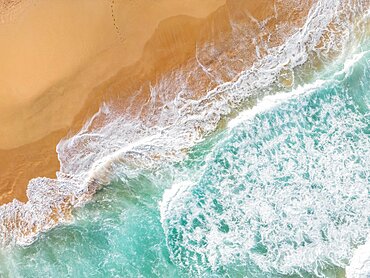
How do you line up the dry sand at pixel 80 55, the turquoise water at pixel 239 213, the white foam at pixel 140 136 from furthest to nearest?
the turquoise water at pixel 239 213 → the white foam at pixel 140 136 → the dry sand at pixel 80 55

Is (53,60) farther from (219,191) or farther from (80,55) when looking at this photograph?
(219,191)

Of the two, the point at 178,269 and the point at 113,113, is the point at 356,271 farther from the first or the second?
the point at 113,113

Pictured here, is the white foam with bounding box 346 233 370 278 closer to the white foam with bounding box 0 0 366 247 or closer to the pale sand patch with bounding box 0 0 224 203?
the white foam with bounding box 0 0 366 247

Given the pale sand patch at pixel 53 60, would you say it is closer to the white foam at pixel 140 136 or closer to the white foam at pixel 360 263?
the white foam at pixel 140 136

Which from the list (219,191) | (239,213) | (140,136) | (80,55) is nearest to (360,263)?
Result: (239,213)

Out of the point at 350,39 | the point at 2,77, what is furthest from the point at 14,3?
the point at 350,39

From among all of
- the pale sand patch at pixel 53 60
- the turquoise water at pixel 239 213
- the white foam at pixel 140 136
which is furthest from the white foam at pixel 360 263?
→ the pale sand patch at pixel 53 60
